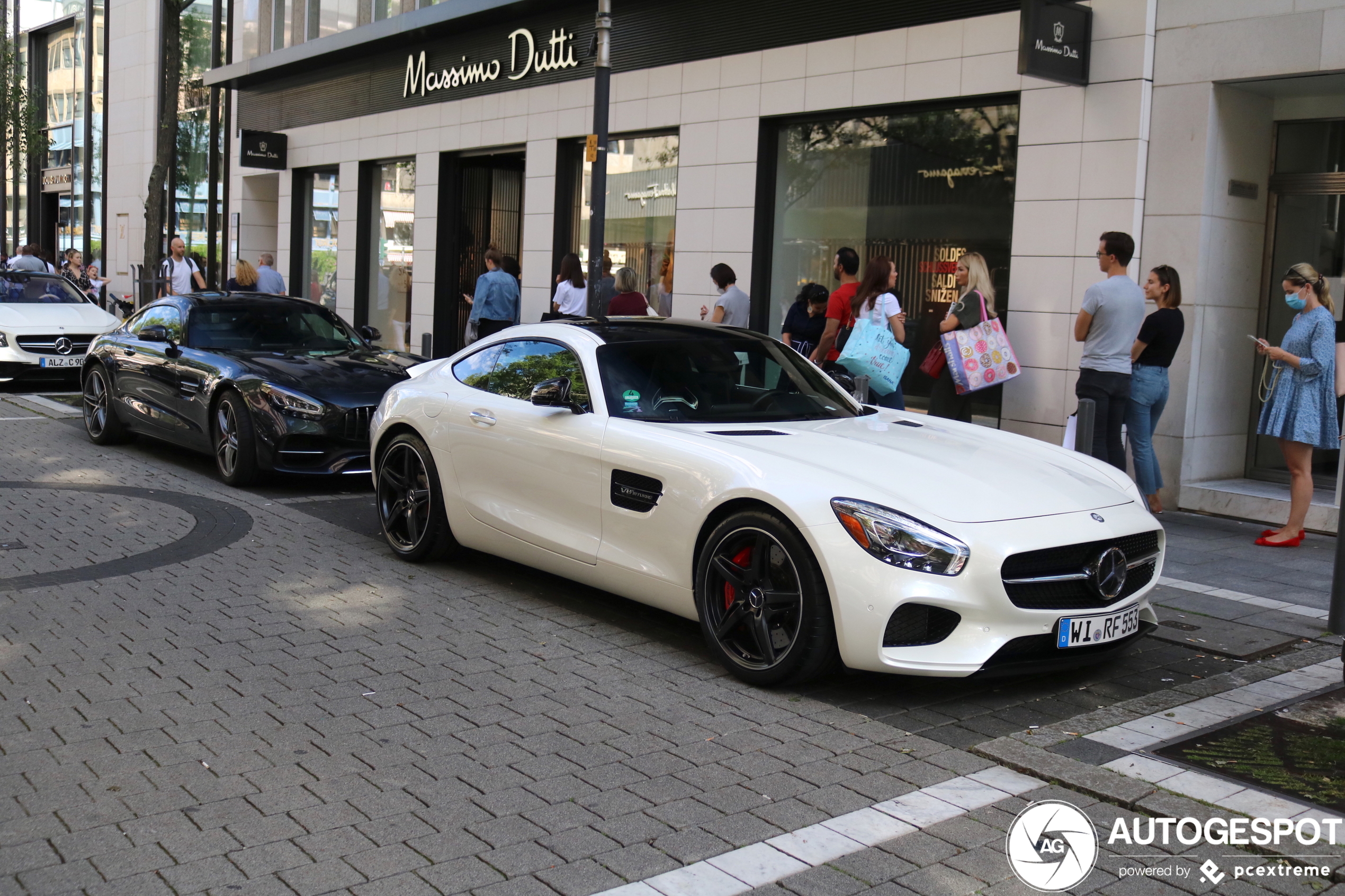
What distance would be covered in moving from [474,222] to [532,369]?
12.7 m

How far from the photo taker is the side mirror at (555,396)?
617cm

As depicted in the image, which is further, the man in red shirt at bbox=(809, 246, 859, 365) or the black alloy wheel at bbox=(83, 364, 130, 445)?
the black alloy wheel at bbox=(83, 364, 130, 445)

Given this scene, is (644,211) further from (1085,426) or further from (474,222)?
(1085,426)

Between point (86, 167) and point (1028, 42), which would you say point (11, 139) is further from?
point (1028, 42)

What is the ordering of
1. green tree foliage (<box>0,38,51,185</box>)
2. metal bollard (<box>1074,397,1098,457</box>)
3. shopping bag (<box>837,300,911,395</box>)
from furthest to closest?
green tree foliage (<box>0,38,51,185</box>)
shopping bag (<box>837,300,911,395</box>)
metal bollard (<box>1074,397,1098,457</box>)

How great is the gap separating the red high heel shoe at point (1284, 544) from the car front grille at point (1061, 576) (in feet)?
12.9

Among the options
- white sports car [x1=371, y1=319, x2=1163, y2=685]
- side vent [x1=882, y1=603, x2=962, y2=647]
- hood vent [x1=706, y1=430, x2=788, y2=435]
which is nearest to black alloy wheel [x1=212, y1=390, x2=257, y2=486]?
white sports car [x1=371, y1=319, x2=1163, y2=685]

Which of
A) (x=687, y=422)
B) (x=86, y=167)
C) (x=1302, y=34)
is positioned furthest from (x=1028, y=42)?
(x=86, y=167)

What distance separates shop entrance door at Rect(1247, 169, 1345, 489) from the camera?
9914mm

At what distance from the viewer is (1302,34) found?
30.2ft

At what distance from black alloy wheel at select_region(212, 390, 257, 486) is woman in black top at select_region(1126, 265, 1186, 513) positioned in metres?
6.57

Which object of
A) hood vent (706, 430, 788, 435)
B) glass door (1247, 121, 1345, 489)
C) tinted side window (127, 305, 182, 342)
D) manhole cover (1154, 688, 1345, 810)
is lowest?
manhole cover (1154, 688, 1345, 810)

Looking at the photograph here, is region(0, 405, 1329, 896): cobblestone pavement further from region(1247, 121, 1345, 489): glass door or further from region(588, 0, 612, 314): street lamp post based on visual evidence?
region(588, 0, 612, 314): street lamp post

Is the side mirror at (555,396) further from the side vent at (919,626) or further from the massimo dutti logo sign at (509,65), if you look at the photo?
the massimo dutti logo sign at (509,65)
